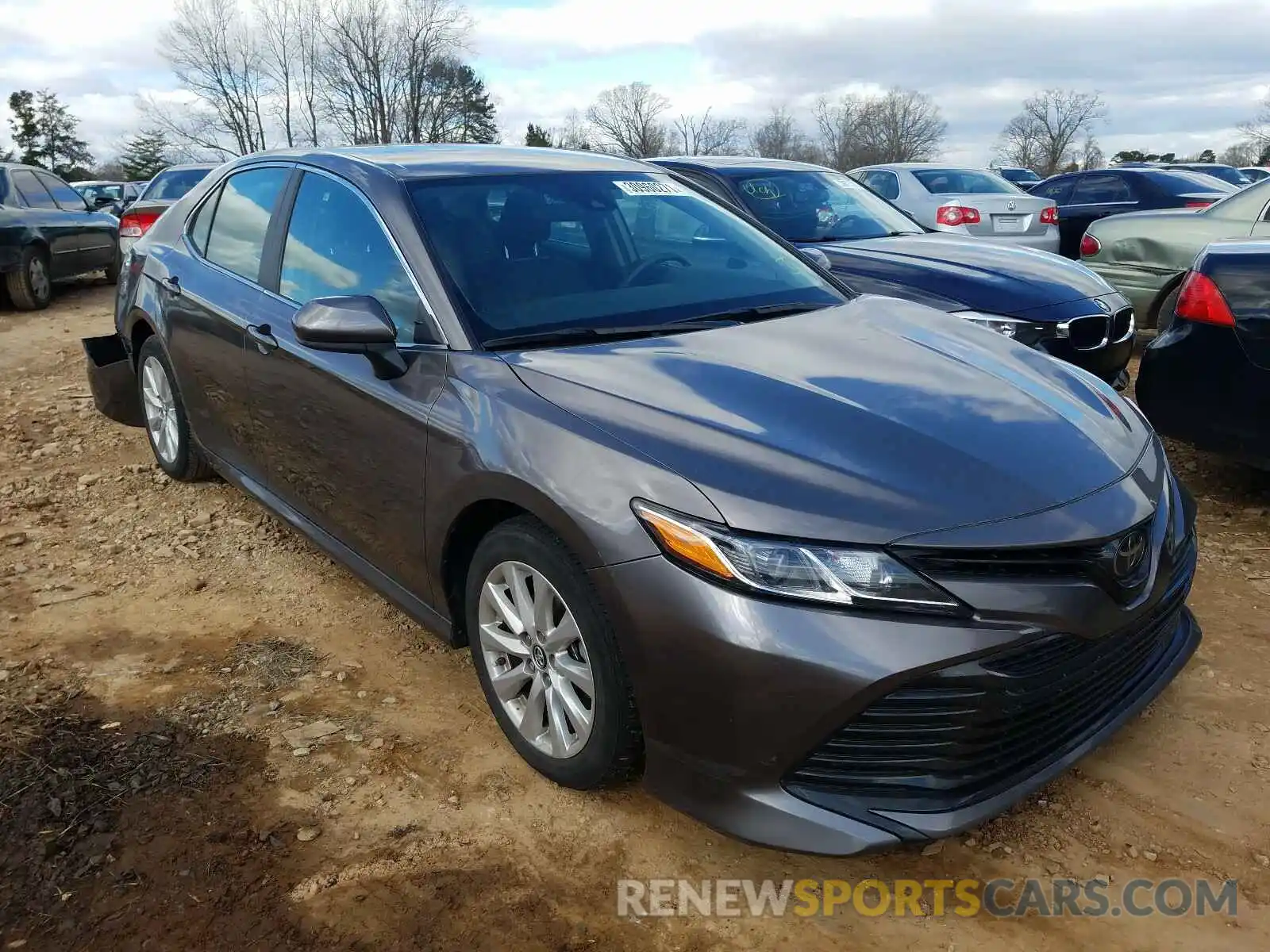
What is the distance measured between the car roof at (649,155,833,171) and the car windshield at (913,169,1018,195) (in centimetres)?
455

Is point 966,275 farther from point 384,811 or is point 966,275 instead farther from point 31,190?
point 31,190

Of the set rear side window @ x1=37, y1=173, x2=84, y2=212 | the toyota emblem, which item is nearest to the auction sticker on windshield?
the toyota emblem

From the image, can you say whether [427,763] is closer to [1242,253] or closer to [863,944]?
[863,944]

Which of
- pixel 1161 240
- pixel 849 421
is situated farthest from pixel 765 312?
pixel 1161 240

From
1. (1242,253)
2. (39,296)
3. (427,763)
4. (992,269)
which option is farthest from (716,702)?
(39,296)

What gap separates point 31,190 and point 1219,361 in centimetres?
1240

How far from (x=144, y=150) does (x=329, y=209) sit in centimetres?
6577

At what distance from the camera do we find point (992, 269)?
534cm

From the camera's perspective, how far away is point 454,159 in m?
3.41

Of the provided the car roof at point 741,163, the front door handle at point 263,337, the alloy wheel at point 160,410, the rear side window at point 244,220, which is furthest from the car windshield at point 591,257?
the car roof at point 741,163

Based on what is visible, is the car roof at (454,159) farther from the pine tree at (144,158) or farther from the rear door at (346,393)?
the pine tree at (144,158)

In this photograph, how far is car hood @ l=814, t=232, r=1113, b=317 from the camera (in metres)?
5.11

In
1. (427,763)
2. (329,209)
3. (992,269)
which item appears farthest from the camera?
(992,269)

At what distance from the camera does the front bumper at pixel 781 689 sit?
1.95 metres
